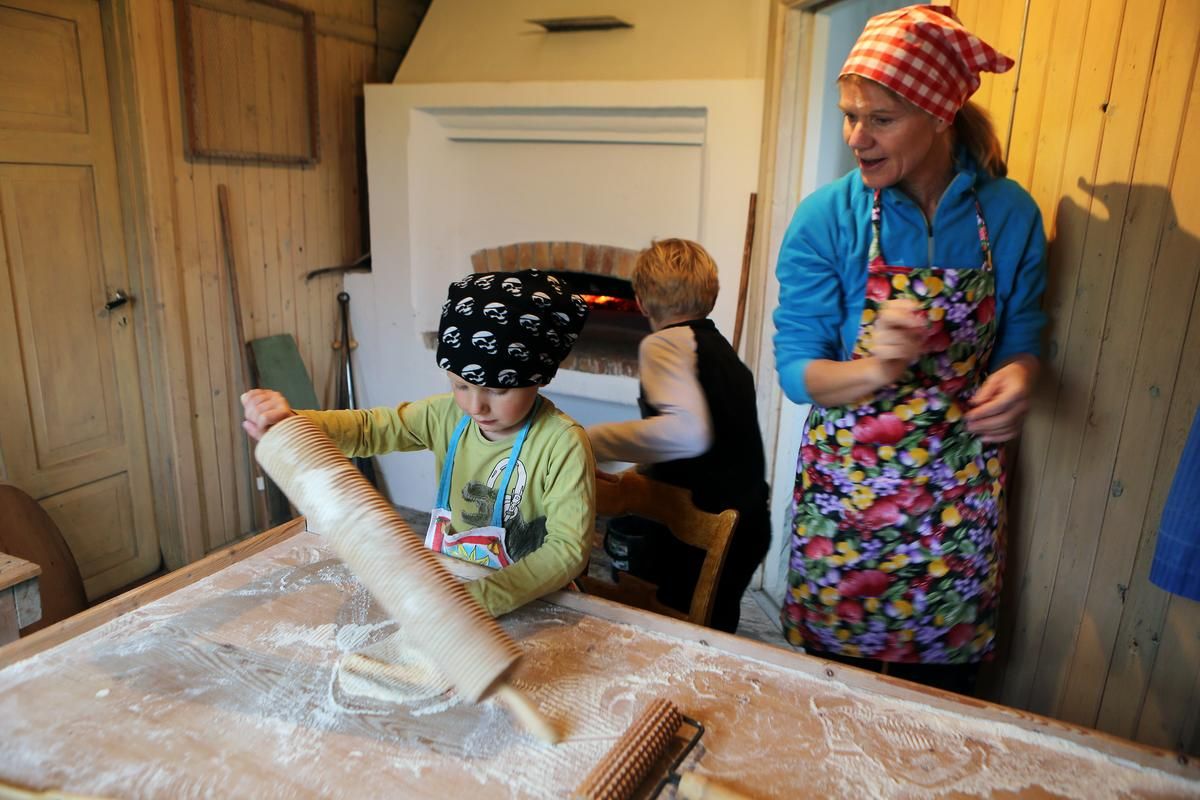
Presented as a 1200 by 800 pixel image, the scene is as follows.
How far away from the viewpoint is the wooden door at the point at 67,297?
247 cm

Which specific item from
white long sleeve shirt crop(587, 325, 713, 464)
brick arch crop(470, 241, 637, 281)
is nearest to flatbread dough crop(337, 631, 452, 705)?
white long sleeve shirt crop(587, 325, 713, 464)

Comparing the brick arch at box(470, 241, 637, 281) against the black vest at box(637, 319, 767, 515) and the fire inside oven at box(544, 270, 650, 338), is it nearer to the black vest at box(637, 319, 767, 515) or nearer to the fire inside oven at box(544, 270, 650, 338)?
the fire inside oven at box(544, 270, 650, 338)

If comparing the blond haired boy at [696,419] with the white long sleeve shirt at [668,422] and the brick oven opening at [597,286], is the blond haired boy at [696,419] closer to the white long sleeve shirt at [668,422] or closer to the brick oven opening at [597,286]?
the white long sleeve shirt at [668,422]

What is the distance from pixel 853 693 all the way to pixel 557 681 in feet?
1.14

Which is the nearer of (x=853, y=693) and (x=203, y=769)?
(x=203, y=769)

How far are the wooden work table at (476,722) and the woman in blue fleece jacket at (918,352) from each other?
0.36m

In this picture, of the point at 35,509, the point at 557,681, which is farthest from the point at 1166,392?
the point at 35,509

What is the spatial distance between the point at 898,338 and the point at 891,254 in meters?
0.21

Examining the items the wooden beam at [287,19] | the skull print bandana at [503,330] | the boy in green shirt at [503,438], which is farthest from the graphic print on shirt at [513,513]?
the wooden beam at [287,19]

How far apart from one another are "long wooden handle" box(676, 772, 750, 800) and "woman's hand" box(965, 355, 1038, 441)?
70 centimetres

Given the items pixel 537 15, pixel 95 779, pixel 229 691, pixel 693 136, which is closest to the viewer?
pixel 95 779

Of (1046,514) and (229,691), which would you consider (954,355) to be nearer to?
(1046,514)

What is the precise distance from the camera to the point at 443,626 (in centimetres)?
87

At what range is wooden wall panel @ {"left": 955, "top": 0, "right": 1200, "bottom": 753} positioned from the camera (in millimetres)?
1178
